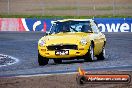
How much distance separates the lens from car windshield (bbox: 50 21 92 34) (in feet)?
64.7

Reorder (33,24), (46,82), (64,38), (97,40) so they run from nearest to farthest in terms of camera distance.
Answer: (46,82) < (64,38) < (97,40) < (33,24)

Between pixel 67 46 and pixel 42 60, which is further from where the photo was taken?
pixel 42 60

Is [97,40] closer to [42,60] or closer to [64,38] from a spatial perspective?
[64,38]

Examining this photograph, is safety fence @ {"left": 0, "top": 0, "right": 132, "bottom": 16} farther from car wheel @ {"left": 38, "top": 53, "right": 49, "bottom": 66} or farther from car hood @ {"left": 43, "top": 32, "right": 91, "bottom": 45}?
car hood @ {"left": 43, "top": 32, "right": 91, "bottom": 45}

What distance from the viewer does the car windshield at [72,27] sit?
1972 centimetres

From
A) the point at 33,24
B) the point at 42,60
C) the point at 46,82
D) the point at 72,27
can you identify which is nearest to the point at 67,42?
the point at 42,60

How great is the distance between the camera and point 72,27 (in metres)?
19.8

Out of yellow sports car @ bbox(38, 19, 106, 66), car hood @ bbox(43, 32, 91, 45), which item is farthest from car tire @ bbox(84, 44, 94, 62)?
car hood @ bbox(43, 32, 91, 45)

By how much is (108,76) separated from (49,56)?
29.1 feet

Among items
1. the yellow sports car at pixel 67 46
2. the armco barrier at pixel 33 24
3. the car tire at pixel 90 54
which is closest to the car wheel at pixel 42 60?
the yellow sports car at pixel 67 46

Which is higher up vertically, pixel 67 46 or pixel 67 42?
pixel 67 42

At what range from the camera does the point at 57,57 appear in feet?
60.3

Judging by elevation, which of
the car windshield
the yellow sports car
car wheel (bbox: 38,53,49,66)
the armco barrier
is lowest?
car wheel (bbox: 38,53,49,66)

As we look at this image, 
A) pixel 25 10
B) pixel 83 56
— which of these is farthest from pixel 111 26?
pixel 83 56
